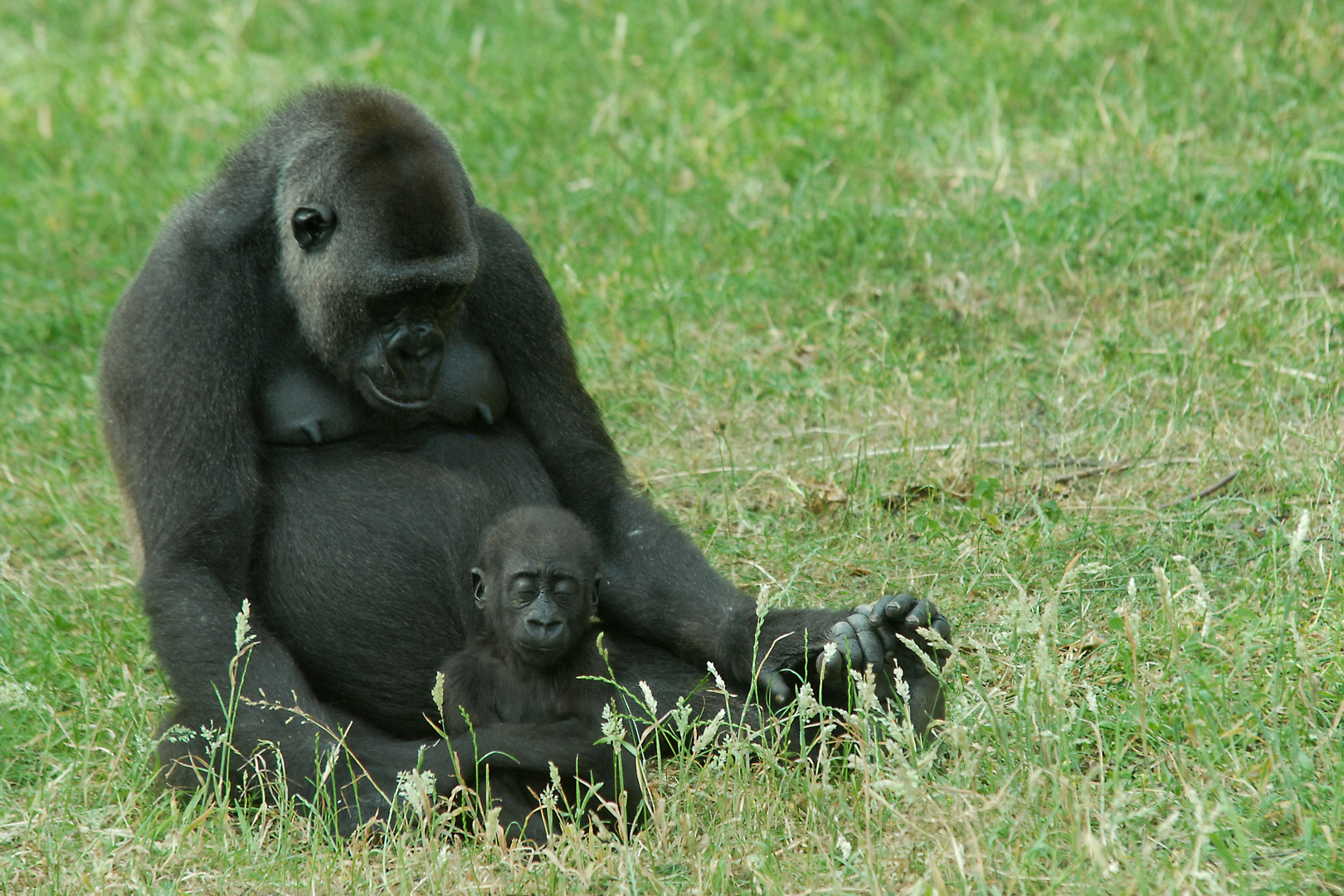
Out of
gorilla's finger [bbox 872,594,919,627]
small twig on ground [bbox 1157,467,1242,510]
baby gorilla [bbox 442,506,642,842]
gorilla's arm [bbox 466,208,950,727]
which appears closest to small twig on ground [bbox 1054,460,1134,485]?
small twig on ground [bbox 1157,467,1242,510]

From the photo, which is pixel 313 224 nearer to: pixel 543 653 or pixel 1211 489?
pixel 543 653

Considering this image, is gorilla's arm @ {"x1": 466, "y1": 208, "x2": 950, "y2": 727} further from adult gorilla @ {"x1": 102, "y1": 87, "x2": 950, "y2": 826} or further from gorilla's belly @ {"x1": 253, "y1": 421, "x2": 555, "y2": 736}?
gorilla's belly @ {"x1": 253, "y1": 421, "x2": 555, "y2": 736}

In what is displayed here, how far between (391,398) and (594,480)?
2.18 feet

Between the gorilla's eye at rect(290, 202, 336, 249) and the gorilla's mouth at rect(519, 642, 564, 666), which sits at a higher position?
the gorilla's eye at rect(290, 202, 336, 249)

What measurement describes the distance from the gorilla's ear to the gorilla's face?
44cm

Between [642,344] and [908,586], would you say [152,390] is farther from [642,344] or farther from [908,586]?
[642,344]

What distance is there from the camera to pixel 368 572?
3.68 m

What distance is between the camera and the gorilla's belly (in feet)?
12.0

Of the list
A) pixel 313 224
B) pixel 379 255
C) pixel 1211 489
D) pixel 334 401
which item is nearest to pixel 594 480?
pixel 334 401

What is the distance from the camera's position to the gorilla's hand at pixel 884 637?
11.0 feet

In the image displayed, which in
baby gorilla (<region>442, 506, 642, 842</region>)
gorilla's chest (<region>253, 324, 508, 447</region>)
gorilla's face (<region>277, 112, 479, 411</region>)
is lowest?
baby gorilla (<region>442, 506, 642, 842</region>)

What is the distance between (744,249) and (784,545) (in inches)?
81.7

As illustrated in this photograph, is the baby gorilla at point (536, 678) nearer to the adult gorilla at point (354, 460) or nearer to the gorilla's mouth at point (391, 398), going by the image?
the adult gorilla at point (354, 460)

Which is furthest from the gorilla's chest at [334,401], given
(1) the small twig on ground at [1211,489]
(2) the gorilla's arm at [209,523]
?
(1) the small twig on ground at [1211,489]
